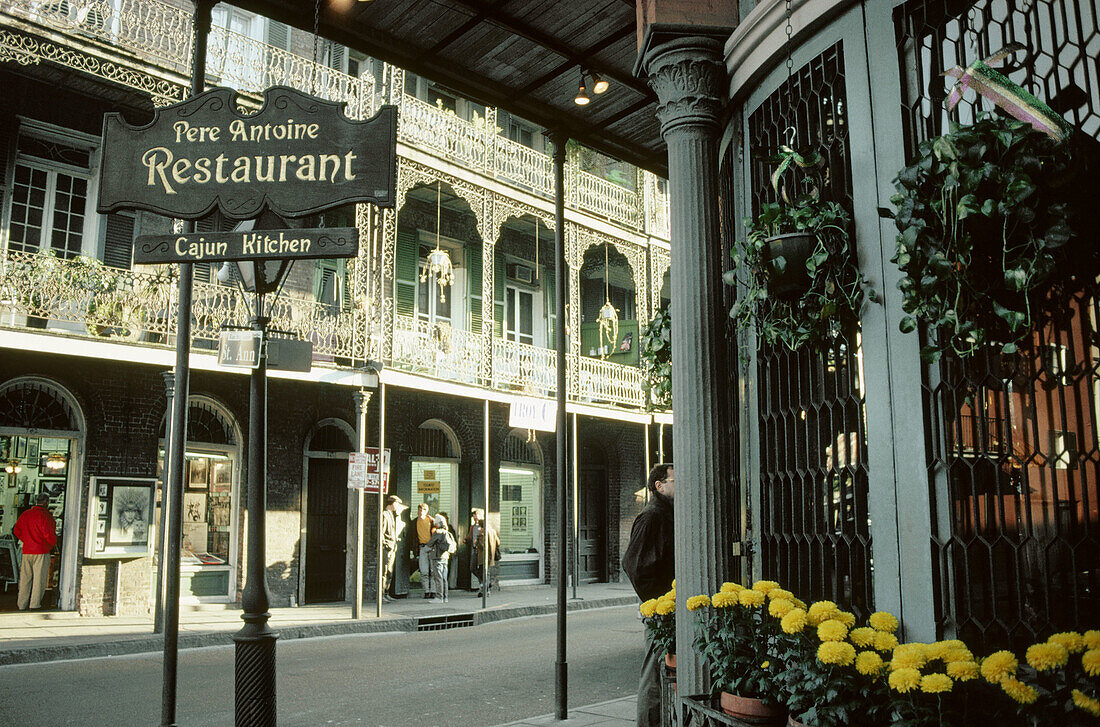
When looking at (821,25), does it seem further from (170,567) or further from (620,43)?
(170,567)

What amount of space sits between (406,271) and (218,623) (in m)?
8.42

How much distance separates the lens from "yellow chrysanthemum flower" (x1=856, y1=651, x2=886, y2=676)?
104 inches

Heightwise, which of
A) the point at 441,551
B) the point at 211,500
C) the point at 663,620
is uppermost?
the point at 211,500

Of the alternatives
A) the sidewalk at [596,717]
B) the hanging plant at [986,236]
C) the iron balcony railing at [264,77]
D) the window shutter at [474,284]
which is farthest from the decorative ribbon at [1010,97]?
the window shutter at [474,284]

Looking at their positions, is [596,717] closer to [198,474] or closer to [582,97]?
[582,97]

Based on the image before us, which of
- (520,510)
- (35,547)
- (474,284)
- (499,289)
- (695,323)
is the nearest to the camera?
(695,323)

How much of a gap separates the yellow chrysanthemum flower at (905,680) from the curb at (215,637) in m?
5.75

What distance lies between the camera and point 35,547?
40.1ft

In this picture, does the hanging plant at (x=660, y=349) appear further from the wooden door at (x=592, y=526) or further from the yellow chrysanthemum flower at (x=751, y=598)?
the wooden door at (x=592, y=526)

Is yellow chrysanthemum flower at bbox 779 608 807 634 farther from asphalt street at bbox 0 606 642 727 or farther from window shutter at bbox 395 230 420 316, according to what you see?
window shutter at bbox 395 230 420 316

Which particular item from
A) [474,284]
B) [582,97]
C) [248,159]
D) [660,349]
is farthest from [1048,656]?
[474,284]

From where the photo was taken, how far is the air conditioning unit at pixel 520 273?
20406mm

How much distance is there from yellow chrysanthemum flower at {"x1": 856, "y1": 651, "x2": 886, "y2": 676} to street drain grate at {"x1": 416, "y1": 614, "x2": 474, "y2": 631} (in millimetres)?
11555

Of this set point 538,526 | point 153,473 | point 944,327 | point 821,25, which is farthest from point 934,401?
point 538,526
